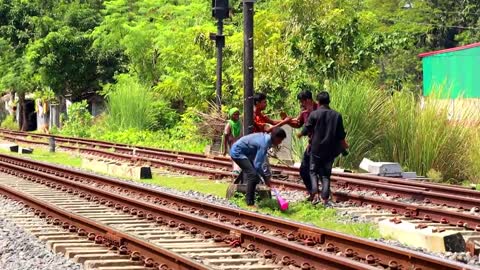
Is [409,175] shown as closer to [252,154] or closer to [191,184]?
[191,184]

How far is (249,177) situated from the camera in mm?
12609

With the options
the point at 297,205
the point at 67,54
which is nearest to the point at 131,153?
the point at 297,205

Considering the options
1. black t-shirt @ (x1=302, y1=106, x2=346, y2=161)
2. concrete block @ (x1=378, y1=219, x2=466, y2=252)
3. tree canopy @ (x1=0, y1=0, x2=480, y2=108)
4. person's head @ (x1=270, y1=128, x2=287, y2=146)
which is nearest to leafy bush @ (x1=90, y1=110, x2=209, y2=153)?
tree canopy @ (x1=0, y1=0, x2=480, y2=108)

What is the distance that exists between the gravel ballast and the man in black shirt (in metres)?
4.58

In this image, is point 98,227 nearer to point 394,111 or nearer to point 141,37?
point 394,111

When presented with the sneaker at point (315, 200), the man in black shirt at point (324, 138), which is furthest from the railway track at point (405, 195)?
the man in black shirt at point (324, 138)

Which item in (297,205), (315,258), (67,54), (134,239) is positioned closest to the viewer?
(315,258)

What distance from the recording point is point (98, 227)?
1025 centimetres

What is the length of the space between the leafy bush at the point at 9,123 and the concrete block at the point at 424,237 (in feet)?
169

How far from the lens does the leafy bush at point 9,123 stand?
59100 millimetres

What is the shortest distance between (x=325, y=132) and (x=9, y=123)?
168 feet

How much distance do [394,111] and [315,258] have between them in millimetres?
11774

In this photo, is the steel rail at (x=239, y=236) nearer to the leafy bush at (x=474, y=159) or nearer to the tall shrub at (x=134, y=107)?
the leafy bush at (x=474, y=159)

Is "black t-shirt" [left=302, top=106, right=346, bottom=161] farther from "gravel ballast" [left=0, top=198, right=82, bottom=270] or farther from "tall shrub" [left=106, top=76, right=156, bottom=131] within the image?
"tall shrub" [left=106, top=76, right=156, bottom=131]
